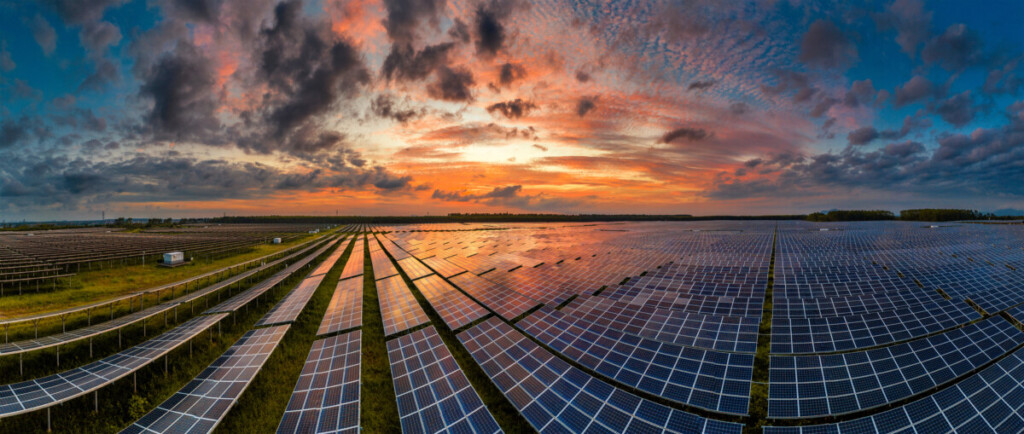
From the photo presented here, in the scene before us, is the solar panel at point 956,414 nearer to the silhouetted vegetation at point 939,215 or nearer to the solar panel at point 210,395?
the solar panel at point 210,395

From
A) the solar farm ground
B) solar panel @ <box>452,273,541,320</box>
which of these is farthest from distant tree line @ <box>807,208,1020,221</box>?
solar panel @ <box>452,273,541,320</box>

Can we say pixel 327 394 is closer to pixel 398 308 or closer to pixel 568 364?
pixel 568 364

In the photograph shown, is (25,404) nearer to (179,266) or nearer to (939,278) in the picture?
(179,266)

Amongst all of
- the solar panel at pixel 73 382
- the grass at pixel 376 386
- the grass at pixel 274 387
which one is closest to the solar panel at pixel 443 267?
the grass at pixel 376 386

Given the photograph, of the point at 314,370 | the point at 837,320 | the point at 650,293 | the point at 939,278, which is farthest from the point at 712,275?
the point at 314,370

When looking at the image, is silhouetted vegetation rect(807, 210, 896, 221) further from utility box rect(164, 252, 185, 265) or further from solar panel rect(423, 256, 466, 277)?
utility box rect(164, 252, 185, 265)

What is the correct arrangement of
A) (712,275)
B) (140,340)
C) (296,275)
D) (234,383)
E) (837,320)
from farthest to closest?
1. (296,275)
2. (712,275)
3. (140,340)
4. (837,320)
5. (234,383)
